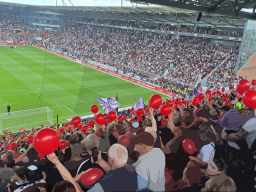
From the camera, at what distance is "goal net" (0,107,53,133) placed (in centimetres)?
1418

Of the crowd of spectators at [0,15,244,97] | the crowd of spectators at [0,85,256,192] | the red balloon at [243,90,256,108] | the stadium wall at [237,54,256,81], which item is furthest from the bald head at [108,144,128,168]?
the crowd of spectators at [0,15,244,97]

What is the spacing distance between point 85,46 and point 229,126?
47601 millimetres

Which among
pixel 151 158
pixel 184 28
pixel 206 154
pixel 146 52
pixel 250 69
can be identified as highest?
pixel 184 28

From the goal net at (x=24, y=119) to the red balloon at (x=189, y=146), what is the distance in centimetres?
1318

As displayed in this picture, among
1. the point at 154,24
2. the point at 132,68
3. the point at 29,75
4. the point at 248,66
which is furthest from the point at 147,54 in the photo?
the point at 248,66

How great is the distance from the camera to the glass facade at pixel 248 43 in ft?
56.3

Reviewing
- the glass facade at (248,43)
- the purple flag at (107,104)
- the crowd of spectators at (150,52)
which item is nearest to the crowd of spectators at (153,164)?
the purple flag at (107,104)

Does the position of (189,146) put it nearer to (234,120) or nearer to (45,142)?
(234,120)

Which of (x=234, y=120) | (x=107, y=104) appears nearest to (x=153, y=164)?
(x=234, y=120)

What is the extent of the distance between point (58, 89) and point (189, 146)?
23.0 metres

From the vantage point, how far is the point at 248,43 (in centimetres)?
1778

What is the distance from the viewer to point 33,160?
3674mm

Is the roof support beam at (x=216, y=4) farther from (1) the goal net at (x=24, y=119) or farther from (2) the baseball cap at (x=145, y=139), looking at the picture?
(1) the goal net at (x=24, y=119)

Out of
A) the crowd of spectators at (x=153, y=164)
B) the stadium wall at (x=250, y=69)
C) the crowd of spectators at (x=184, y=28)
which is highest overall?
the crowd of spectators at (x=184, y=28)
